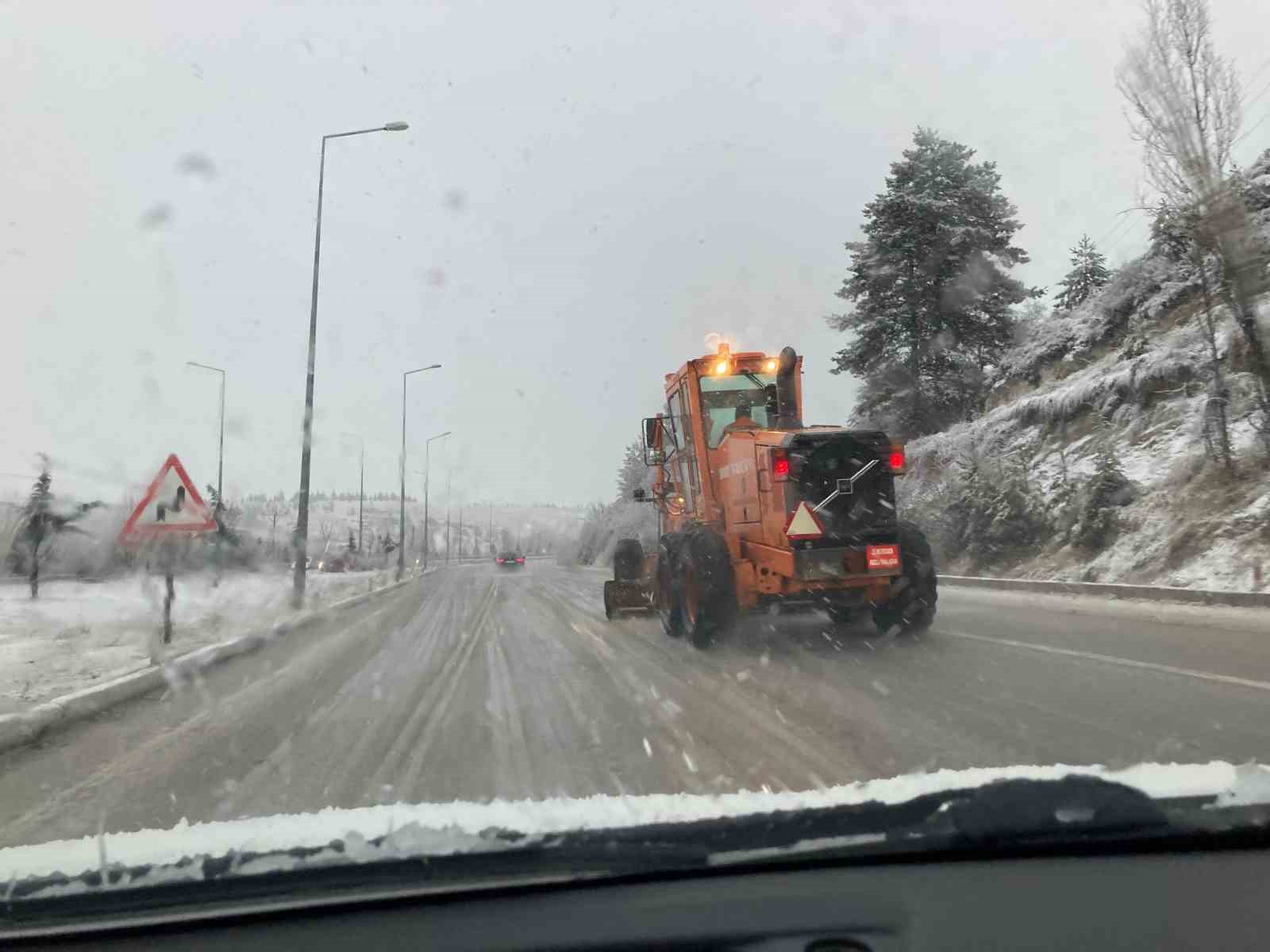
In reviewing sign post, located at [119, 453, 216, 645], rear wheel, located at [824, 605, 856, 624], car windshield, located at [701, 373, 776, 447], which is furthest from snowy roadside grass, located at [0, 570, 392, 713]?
rear wheel, located at [824, 605, 856, 624]

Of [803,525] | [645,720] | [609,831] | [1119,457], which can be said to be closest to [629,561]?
[803,525]

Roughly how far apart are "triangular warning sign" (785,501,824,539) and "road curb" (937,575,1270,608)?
23.3 ft

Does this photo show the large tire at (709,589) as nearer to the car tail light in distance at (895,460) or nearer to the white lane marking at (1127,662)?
the car tail light in distance at (895,460)

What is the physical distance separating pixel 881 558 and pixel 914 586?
0.75 meters

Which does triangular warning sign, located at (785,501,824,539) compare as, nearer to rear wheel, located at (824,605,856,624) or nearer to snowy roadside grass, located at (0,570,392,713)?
rear wheel, located at (824,605,856,624)

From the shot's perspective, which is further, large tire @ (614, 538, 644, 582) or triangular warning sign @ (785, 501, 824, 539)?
large tire @ (614, 538, 644, 582)

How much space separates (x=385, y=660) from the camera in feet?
34.6

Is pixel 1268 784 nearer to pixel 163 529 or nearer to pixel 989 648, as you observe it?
pixel 989 648

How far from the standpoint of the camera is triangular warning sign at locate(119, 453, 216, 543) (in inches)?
419

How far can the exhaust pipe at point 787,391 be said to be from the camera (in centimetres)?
1110

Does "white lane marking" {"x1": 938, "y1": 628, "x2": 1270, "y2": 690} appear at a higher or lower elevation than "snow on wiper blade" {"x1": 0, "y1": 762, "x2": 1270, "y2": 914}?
lower

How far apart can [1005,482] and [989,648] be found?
14043 millimetres

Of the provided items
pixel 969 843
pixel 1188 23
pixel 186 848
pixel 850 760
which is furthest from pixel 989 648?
pixel 1188 23

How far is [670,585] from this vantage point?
11273 millimetres
